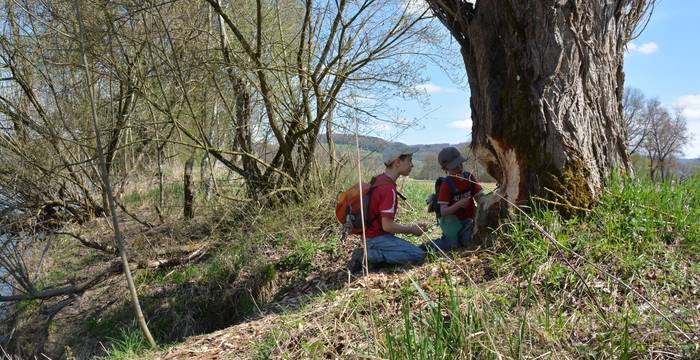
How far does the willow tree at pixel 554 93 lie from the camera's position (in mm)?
3957

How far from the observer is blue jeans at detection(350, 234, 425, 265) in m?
4.81

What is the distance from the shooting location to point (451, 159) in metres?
4.99

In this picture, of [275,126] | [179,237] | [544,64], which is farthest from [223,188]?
[544,64]

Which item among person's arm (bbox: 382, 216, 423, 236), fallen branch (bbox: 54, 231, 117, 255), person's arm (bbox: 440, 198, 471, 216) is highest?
person's arm (bbox: 440, 198, 471, 216)

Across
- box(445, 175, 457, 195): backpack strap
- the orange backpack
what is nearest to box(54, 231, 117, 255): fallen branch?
the orange backpack

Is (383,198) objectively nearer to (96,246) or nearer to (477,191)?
(477,191)

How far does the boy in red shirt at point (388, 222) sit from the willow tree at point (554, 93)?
82cm

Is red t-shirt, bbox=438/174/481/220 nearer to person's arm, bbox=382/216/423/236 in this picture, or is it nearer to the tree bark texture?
person's arm, bbox=382/216/423/236

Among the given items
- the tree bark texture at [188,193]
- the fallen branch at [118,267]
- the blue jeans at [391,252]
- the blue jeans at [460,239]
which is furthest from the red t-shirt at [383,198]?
the tree bark texture at [188,193]

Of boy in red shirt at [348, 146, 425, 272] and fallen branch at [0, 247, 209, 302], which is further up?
boy in red shirt at [348, 146, 425, 272]

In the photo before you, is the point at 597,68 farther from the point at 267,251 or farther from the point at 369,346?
the point at 267,251

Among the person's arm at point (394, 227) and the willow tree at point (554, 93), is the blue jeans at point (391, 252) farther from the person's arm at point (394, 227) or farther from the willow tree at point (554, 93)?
the willow tree at point (554, 93)

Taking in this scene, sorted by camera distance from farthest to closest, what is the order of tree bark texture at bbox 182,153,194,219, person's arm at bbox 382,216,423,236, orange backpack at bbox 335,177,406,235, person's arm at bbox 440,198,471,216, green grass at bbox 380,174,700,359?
tree bark texture at bbox 182,153,194,219 < person's arm at bbox 440,198,471,216 < orange backpack at bbox 335,177,406,235 < person's arm at bbox 382,216,423,236 < green grass at bbox 380,174,700,359

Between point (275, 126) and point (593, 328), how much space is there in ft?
20.0
